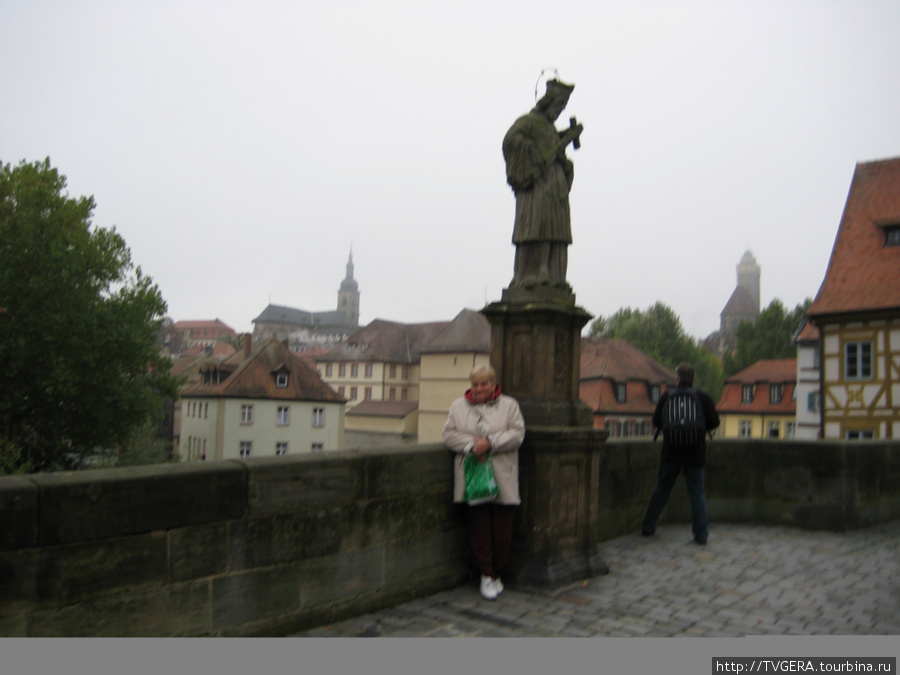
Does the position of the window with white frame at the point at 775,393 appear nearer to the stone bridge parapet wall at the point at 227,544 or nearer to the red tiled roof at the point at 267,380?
the red tiled roof at the point at 267,380

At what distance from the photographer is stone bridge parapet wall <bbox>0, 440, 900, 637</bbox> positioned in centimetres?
319

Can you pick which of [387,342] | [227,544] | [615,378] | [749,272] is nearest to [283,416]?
[615,378]

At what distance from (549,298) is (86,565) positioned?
340 centimetres

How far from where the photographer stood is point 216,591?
12.5 ft

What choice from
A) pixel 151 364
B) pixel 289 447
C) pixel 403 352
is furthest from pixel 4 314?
pixel 403 352

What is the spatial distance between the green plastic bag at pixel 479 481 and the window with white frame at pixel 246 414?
4404cm

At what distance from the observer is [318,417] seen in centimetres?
5038

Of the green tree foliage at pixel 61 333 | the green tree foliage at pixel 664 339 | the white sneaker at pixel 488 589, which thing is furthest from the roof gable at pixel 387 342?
the white sneaker at pixel 488 589

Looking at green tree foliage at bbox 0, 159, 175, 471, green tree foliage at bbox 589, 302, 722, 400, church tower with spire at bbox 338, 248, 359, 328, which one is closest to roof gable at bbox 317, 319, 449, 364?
green tree foliage at bbox 589, 302, 722, 400

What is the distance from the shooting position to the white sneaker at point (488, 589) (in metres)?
4.93

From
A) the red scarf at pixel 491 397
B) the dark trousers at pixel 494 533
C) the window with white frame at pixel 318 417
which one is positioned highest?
the red scarf at pixel 491 397

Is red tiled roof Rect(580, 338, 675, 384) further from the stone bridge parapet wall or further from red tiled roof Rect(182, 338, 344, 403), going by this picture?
the stone bridge parapet wall

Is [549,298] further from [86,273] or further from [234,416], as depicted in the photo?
[234,416]

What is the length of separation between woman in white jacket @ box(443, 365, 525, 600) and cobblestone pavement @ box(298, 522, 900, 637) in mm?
236
